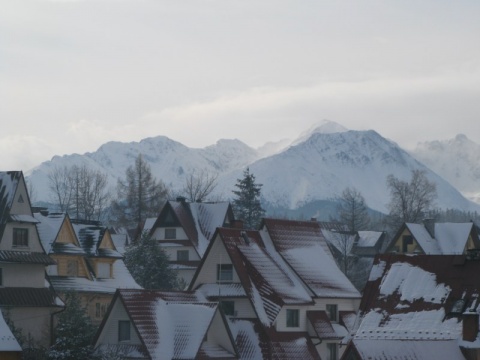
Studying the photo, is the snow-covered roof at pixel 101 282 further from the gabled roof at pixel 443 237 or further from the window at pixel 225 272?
Answer: the gabled roof at pixel 443 237

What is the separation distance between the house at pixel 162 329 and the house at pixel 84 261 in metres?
13.9

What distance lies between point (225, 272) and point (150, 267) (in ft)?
73.3

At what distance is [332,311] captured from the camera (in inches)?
3243

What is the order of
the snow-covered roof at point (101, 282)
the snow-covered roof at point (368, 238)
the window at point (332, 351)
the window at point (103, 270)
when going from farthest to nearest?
the snow-covered roof at point (368, 238), the window at point (103, 270), the snow-covered roof at point (101, 282), the window at point (332, 351)

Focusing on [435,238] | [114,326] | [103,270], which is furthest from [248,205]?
[114,326]

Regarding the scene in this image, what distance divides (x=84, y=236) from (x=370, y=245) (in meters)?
66.0

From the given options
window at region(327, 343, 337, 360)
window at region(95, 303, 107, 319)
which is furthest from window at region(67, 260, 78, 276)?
window at region(327, 343, 337, 360)

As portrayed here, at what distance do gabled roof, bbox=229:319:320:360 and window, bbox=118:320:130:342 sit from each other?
258 inches

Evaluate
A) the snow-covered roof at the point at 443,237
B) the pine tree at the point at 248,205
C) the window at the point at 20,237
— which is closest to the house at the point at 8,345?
the window at the point at 20,237

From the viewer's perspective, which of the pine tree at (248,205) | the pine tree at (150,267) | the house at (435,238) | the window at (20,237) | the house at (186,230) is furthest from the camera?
the pine tree at (248,205)

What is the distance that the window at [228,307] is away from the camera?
77.8 metres

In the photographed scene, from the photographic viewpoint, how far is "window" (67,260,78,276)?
87.5 metres

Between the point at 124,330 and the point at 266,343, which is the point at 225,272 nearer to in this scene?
the point at 266,343

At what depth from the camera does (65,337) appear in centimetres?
7156
